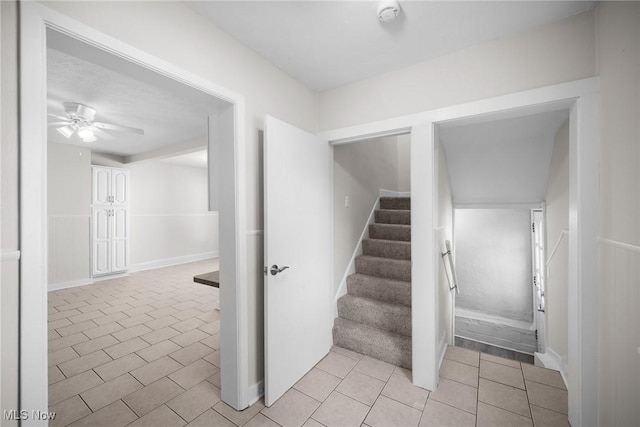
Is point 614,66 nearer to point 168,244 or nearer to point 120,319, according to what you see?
point 120,319

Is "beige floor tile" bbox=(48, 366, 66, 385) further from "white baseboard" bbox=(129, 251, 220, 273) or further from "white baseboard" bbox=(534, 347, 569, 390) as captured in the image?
"white baseboard" bbox=(534, 347, 569, 390)

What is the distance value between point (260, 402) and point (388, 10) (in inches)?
102

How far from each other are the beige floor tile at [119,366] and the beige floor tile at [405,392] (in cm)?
210

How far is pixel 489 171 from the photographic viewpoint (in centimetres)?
289

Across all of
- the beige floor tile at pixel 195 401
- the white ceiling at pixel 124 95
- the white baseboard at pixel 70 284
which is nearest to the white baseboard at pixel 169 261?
the white baseboard at pixel 70 284

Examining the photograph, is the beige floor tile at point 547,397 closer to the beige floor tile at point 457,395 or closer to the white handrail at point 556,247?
the beige floor tile at point 457,395

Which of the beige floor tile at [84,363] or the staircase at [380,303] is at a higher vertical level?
the staircase at [380,303]

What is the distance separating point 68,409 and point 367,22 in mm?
3180

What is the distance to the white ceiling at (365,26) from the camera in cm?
143

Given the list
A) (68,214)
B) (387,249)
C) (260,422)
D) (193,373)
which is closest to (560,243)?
(387,249)

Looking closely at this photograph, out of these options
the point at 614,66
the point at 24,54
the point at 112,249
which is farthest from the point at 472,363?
the point at 112,249

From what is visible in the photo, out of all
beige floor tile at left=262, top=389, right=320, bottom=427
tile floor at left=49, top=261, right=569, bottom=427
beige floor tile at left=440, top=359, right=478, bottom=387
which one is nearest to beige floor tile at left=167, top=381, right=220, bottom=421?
tile floor at left=49, top=261, right=569, bottom=427

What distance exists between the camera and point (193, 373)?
2.10m

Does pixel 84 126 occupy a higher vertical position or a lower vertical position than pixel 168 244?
higher
